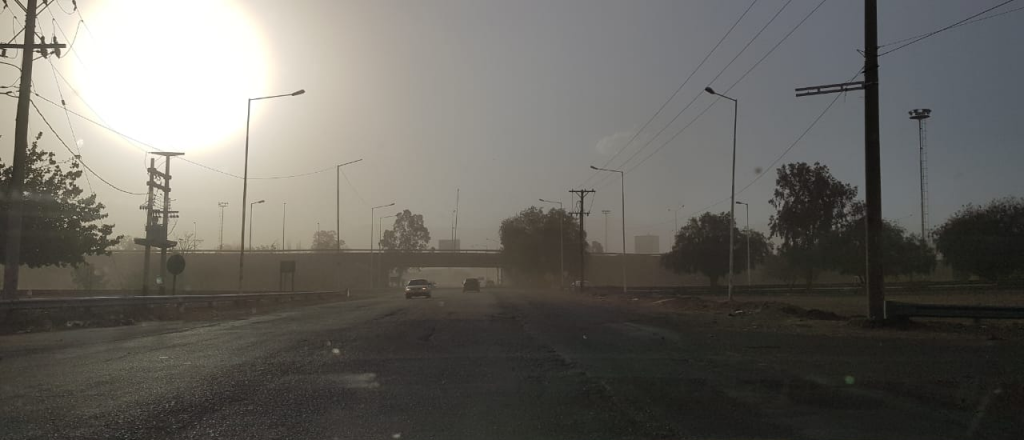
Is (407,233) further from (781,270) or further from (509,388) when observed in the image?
(509,388)

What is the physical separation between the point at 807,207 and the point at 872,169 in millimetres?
63999

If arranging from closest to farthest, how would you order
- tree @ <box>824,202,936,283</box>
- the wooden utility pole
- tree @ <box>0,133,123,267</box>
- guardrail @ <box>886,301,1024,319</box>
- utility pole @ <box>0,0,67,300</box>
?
guardrail @ <box>886,301,1024,319</box> < the wooden utility pole < utility pole @ <box>0,0,67,300</box> < tree @ <box>0,133,123,267</box> < tree @ <box>824,202,936,283</box>

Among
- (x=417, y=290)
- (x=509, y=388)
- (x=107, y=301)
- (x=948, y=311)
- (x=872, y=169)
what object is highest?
(x=872, y=169)

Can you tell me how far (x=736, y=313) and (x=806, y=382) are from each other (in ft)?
61.9

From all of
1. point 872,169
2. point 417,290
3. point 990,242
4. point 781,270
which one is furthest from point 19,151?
point 781,270

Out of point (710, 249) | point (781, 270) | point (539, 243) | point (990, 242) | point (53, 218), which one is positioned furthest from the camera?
point (539, 243)

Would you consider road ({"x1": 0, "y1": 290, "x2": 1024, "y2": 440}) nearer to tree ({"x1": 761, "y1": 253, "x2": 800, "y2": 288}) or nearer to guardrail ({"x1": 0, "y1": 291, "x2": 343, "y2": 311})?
guardrail ({"x1": 0, "y1": 291, "x2": 343, "y2": 311})

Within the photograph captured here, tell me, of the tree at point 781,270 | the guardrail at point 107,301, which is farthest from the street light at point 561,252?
the guardrail at point 107,301

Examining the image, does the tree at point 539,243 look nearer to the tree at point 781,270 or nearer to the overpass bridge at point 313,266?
the overpass bridge at point 313,266

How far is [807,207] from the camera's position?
80.8 meters

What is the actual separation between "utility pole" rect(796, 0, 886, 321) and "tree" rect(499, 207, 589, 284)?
82269 mm

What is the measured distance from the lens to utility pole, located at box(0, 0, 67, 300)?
74.5ft

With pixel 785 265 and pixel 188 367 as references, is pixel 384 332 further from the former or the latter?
pixel 785 265

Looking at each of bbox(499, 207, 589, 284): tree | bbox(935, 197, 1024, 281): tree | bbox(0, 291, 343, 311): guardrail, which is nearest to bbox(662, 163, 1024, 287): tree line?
bbox(935, 197, 1024, 281): tree
